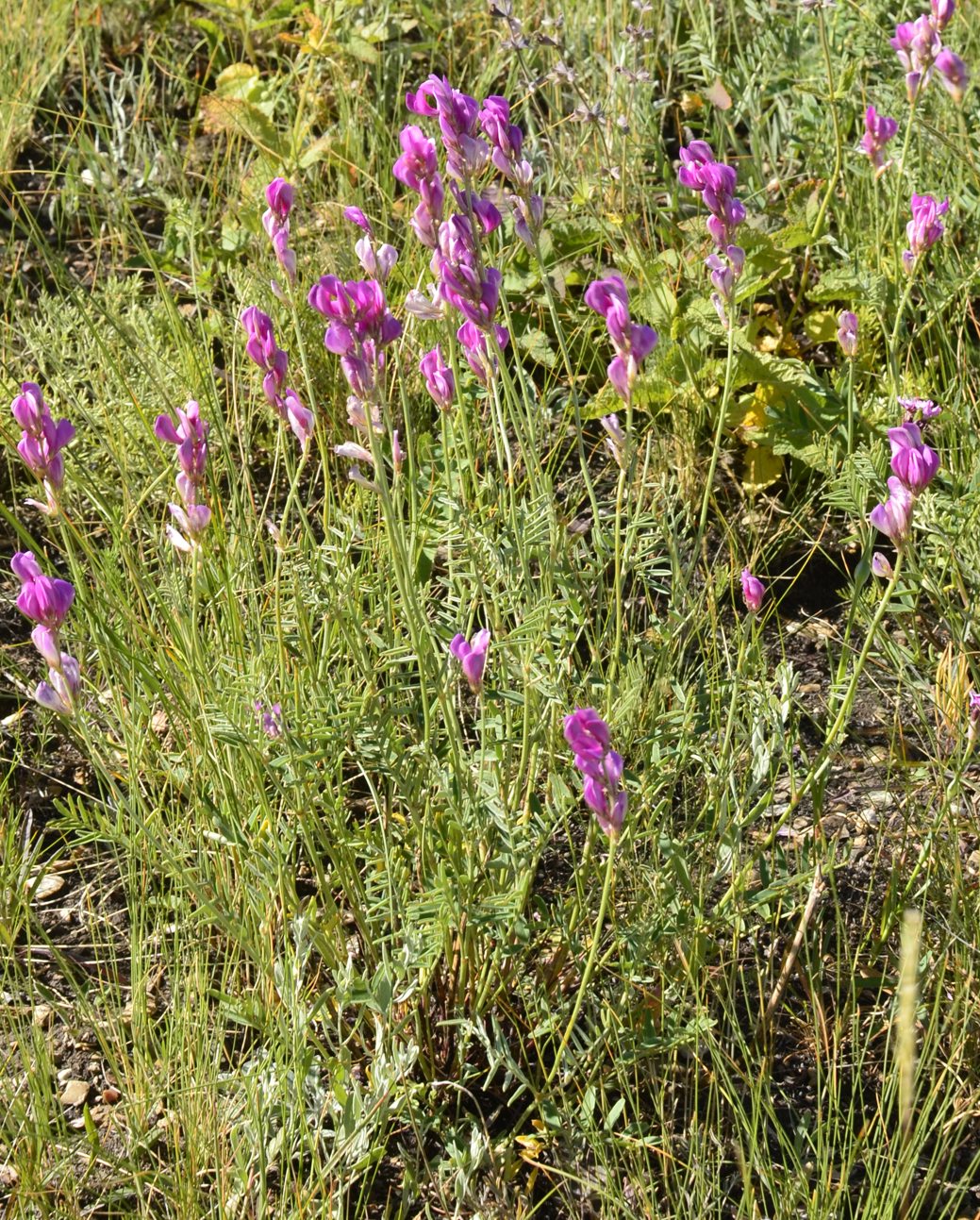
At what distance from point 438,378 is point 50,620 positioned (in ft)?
1.86

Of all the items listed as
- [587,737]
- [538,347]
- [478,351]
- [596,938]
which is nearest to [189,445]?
[478,351]

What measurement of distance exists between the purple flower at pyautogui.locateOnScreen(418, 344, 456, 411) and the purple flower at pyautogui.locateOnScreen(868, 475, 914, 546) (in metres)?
0.56

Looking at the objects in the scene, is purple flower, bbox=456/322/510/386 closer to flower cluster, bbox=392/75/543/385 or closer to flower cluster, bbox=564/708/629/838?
flower cluster, bbox=392/75/543/385

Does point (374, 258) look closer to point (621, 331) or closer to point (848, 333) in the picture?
point (621, 331)

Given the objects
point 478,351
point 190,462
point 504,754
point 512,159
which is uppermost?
point 512,159

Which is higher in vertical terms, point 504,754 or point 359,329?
point 359,329

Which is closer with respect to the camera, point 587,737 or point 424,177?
point 587,737

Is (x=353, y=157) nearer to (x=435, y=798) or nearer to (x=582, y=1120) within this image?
(x=435, y=798)

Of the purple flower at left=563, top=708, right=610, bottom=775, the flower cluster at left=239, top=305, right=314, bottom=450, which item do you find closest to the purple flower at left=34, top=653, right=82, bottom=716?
the flower cluster at left=239, top=305, right=314, bottom=450

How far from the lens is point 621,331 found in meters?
1.43

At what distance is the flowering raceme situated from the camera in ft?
4.66

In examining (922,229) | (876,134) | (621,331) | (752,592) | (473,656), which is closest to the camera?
(621,331)

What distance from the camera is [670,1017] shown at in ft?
5.39

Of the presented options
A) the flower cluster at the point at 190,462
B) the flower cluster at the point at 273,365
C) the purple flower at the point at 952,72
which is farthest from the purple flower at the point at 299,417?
the purple flower at the point at 952,72
